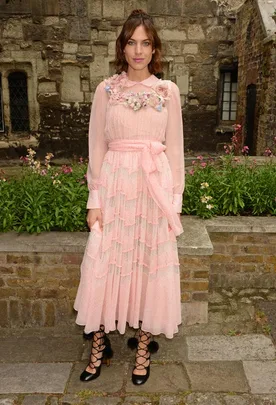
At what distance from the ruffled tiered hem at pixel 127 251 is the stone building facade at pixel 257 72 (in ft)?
21.7

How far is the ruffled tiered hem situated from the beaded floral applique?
310mm

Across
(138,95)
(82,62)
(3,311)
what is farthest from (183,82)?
(138,95)

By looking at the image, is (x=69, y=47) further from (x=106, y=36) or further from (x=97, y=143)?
(x=97, y=143)

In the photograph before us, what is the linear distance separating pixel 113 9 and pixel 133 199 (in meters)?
9.11

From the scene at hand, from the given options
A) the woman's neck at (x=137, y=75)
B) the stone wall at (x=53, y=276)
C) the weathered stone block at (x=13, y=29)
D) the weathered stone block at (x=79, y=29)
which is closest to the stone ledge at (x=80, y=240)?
the stone wall at (x=53, y=276)

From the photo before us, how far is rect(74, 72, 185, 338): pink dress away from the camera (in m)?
2.77

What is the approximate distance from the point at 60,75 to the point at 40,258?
26.7 ft

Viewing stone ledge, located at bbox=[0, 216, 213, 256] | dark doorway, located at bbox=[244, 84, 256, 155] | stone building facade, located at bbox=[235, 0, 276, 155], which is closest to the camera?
stone ledge, located at bbox=[0, 216, 213, 256]

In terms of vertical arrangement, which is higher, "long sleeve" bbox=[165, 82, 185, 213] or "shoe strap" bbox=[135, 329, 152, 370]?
"long sleeve" bbox=[165, 82, 185, 213]

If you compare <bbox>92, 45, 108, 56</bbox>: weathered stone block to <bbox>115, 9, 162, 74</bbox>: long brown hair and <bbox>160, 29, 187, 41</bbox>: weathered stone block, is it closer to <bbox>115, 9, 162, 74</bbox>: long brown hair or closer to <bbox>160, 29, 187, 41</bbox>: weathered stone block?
<bbox>160, 29, 187, 41</bbox>: weathered stone block

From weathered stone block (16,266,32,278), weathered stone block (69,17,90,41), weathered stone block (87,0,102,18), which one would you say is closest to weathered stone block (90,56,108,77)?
weathered stone block (69,17,90,41)

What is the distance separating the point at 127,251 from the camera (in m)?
2.83

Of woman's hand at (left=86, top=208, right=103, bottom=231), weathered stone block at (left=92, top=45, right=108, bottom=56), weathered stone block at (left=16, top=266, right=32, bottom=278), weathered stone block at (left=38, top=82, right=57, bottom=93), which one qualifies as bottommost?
weathered stone block at (left=16, top=266, right=32, bottom=278)

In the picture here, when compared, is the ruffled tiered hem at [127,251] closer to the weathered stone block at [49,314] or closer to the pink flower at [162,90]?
the pink flower at [162,90]
